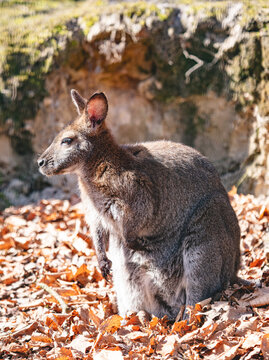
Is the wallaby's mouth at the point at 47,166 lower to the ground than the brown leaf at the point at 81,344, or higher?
higher

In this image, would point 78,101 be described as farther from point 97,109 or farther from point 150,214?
point 150,214

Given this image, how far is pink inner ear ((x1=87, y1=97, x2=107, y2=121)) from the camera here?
4723mm

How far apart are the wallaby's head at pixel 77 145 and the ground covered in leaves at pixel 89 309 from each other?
151cm

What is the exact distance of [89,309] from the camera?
4875mm

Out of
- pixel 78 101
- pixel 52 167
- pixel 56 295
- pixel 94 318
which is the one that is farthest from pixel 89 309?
pixel 78 101

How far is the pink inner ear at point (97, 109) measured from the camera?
472cm

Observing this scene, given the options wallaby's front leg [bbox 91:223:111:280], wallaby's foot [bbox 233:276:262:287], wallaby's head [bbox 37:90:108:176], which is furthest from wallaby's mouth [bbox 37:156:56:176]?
wallaby's foot [bbox 233:276:262:287]


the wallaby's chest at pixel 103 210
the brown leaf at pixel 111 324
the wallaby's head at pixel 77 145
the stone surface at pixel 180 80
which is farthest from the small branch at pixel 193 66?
the brown leaf at pixel 111 324

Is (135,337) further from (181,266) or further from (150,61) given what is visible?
(150,61)

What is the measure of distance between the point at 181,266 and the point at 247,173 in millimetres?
3867

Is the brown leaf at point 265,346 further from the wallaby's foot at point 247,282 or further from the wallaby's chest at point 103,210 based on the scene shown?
the wallaby's chest at point 103,210

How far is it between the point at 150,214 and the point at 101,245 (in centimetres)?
67

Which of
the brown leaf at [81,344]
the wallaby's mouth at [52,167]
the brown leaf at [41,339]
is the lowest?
the brown leaf at [41,339]

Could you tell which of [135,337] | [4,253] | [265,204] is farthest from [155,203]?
[4,253]
